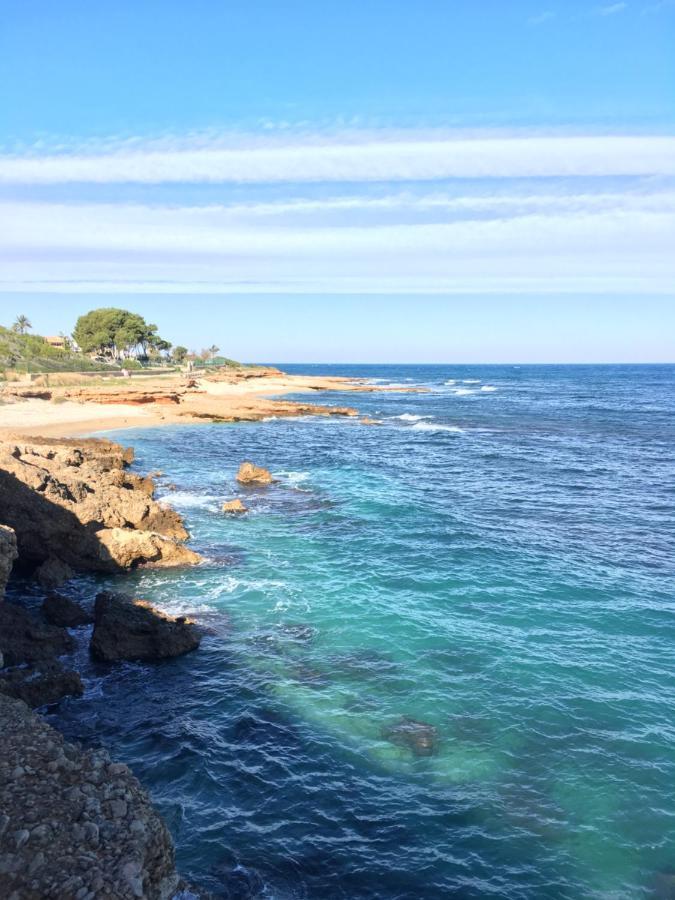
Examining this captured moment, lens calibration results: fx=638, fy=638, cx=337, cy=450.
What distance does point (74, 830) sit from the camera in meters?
8.23

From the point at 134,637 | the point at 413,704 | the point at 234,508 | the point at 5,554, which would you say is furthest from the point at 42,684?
the point at 234,508

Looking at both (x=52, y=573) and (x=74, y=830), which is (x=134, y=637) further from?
(x=74, y=830)

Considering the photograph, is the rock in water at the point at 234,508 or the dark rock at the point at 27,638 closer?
the dark rock at the point at 27,638

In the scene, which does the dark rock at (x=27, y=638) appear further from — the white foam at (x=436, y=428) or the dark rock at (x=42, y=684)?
the white foam at (x=436, y=428)

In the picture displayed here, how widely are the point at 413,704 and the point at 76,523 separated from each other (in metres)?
15.3

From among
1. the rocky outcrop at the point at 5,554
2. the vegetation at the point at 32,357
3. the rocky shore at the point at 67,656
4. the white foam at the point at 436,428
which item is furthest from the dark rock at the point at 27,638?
the vegetation at the point at 32,357

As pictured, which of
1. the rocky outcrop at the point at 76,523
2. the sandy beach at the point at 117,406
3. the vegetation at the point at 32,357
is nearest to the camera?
the rocky outcrop at the point at 76,523

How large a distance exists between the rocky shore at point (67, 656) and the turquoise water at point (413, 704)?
3.13 feet

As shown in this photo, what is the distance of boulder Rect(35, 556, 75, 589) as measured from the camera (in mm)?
23625

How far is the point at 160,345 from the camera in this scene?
157 m

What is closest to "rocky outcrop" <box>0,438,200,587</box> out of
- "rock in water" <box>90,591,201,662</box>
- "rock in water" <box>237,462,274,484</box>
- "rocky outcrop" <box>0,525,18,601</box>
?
"rock in water" <box>90,591,201,662</box>

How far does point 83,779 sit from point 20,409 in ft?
219

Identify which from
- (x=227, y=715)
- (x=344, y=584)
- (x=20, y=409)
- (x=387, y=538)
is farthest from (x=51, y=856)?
(x=20, y=409)

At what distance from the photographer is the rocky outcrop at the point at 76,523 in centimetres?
2402
